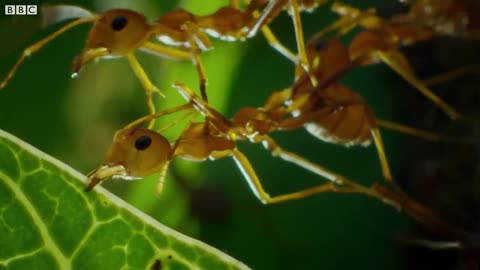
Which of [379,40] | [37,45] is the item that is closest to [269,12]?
[379,40]

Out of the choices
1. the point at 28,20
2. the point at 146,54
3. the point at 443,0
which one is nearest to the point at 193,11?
the point at 146,54

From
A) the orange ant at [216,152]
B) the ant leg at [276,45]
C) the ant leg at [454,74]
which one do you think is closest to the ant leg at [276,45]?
the ant leg at [276,45]

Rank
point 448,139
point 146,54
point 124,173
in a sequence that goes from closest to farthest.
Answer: point 124,173 → point 146,54 → point 448,139

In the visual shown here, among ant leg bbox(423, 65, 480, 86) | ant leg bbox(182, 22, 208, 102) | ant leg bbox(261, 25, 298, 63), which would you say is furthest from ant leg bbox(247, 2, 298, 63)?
ant leg bbox(423, 65, 480, 86)

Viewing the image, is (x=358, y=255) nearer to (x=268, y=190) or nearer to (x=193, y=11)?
(x=268, y=190)

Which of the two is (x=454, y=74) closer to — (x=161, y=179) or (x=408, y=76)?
(x=408, y=76)

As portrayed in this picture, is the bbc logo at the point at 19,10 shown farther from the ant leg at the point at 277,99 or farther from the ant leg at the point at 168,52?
the ant leg at the point at 277,99

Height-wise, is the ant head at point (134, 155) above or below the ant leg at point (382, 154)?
above
